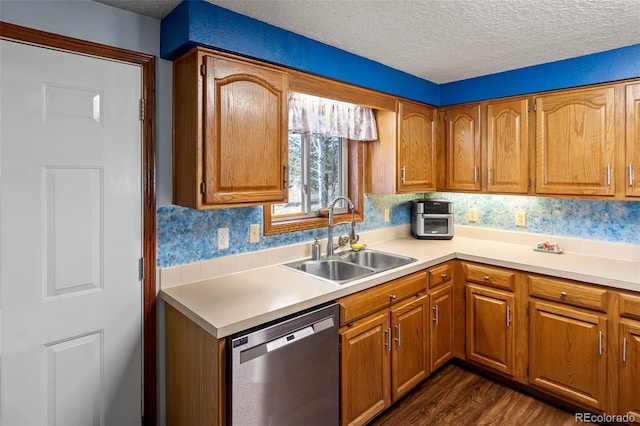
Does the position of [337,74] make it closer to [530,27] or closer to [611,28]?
[530,27]

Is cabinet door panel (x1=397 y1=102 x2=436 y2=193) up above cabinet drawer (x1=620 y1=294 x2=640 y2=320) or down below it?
above

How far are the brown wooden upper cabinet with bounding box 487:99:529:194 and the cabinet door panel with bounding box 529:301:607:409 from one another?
0.92 meters

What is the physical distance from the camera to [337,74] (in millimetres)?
2318

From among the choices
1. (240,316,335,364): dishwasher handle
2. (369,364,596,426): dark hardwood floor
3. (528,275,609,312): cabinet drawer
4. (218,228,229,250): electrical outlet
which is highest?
(218,228,229,250): electrical outlet

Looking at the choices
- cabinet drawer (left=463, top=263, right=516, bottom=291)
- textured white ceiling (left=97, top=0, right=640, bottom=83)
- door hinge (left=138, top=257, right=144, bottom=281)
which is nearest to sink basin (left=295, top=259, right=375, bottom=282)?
cabinet drawer (left=463, top=263, right=516, bottom=291)

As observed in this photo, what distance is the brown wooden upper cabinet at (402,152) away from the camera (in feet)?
9.34

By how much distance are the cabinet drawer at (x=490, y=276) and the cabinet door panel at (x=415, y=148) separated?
2.49ft

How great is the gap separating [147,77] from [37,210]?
792mm

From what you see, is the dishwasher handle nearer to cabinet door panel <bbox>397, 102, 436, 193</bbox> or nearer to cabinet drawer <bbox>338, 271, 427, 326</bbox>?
cabinet drawer <bbox>338, 271, 427, 326</bbox>

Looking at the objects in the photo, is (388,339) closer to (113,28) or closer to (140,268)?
(140,268)

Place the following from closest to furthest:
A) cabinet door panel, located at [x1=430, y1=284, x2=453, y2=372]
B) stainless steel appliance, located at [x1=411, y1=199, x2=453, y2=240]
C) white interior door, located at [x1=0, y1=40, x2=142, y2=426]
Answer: white interior door, located at [x1=0, y1=40, x2=142, y2=426]
cabinet door panel, located at [x1=430, y1=284, x2=453, y2=372]
stainless steel appliance, located at [x1=411, y1=199, x2=453, y2=240]

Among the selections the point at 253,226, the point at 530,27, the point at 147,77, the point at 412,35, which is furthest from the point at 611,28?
the point at 147,77

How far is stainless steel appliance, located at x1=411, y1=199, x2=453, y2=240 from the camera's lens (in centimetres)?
324

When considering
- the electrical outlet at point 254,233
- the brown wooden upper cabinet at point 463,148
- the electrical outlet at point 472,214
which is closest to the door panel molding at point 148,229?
the electrical outlet at point 254,233
